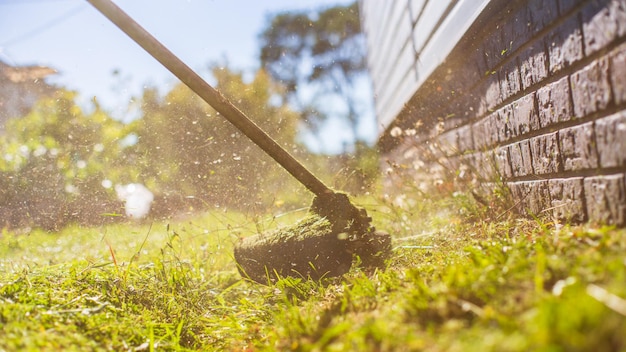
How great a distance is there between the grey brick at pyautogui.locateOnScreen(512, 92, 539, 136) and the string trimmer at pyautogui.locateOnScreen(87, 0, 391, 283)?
1.04 meters

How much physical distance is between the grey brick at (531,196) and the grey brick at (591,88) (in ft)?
1.72

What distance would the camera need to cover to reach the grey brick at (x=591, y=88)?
1489mm

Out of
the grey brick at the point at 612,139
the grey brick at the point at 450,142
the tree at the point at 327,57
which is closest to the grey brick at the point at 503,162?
the grey brick at the point at 450,142

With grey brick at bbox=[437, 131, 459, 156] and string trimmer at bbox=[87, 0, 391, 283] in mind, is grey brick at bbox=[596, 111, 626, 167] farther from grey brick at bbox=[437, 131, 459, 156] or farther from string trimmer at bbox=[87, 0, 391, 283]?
grey brick at bbox=[437, 131, 459, 156]

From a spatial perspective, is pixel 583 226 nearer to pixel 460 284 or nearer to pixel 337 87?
pixel 460 284

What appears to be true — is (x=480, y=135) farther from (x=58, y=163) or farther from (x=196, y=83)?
(x=58, y=163)

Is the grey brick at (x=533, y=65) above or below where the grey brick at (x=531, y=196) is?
above

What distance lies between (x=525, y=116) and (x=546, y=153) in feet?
0.86

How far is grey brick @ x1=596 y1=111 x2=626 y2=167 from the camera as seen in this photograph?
4.69 ft

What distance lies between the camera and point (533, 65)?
2.01 m

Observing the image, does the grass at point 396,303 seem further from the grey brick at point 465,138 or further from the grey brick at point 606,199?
the grey brick at point 465,138

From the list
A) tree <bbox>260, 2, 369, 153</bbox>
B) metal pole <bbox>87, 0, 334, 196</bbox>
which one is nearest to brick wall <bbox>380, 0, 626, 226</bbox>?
metal pole <bbox>87, 0, 334, 196</bbox>

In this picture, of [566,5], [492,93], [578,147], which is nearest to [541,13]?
[566,5]

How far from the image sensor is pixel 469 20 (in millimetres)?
2492
